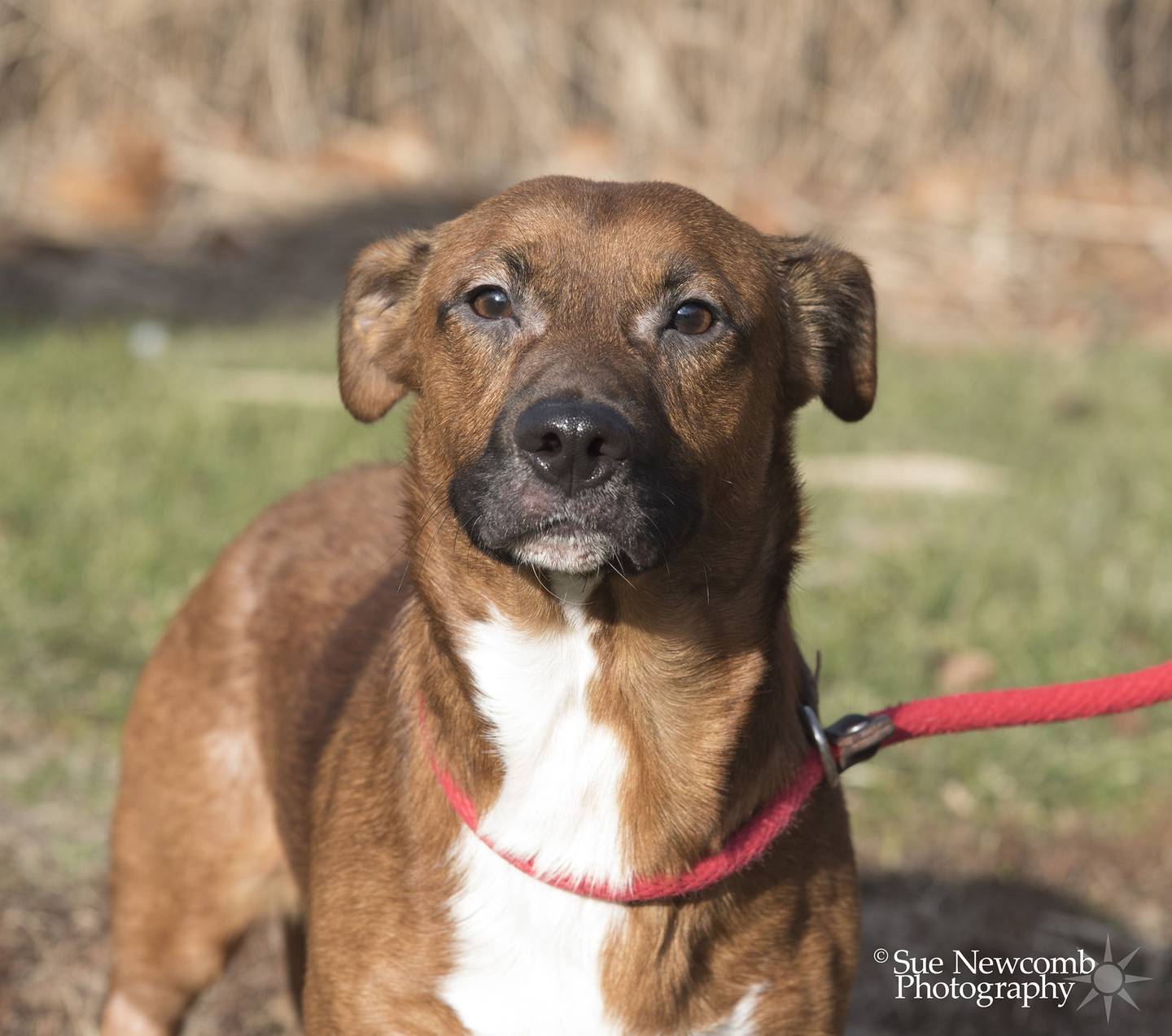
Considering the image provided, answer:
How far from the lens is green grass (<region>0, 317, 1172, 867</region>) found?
189 inches

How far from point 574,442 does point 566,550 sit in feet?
0.68

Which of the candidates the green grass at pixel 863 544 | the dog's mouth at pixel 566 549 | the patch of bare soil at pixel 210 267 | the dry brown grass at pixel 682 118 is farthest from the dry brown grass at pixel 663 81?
the dog's mouth at pixel 566 549

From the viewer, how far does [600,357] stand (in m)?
2.74

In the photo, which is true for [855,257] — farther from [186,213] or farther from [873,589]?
[186,213]

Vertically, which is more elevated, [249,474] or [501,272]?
[501,272]

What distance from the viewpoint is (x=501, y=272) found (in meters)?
2.96

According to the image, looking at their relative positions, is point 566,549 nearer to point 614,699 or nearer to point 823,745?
point 614,699

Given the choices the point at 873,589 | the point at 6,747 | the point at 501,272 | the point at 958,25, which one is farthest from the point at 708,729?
the point at 958,25

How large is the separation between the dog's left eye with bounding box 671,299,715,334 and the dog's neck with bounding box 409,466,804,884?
1.34 ft

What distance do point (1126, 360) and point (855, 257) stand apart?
25.2 ft

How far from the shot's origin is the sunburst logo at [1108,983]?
3900 mm

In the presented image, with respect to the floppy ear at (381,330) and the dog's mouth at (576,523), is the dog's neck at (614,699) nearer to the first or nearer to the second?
the dog's mouth at (576,523)

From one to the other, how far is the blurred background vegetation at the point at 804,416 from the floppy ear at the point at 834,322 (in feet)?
5.44

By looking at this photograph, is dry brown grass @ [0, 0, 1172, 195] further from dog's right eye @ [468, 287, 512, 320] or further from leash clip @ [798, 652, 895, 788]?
leash clip @ [798, 652, 895, 788]
